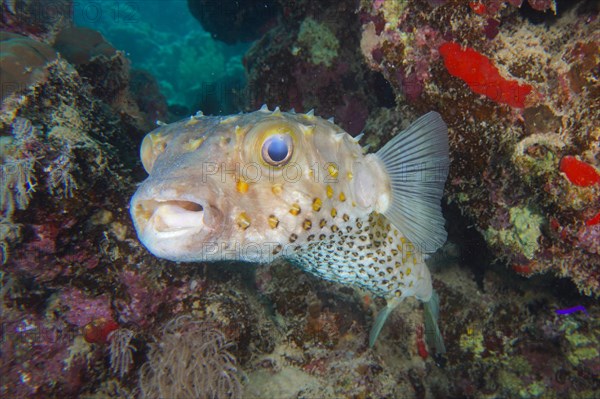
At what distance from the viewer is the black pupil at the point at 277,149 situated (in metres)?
2.13

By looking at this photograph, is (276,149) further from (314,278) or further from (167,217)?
(314,278)

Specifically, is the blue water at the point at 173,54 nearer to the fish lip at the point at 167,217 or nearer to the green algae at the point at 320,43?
the green algae at the point at 320,43

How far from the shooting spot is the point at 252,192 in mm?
2146

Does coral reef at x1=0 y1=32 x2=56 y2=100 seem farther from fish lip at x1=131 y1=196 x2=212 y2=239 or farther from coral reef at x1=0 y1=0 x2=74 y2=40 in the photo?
fish lip at x1=131 y1=196 x2=212 y2=239

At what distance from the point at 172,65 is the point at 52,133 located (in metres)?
24.4

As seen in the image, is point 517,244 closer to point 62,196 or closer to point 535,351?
point 535,351

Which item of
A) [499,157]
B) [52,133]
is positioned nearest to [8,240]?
[52,133]

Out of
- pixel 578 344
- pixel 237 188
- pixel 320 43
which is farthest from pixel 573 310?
pixel 320 43

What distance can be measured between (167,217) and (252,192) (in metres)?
0.53

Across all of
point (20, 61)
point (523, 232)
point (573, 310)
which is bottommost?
point (573, 310)

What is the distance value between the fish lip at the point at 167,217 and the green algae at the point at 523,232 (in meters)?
3.10

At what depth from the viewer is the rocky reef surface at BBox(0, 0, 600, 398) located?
121 inches

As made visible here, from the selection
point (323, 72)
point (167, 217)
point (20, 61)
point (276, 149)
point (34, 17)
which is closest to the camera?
point (167, 217)

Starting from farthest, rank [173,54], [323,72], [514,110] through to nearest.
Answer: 1. [173,54]
2. [323,72]
3. [514,110]
